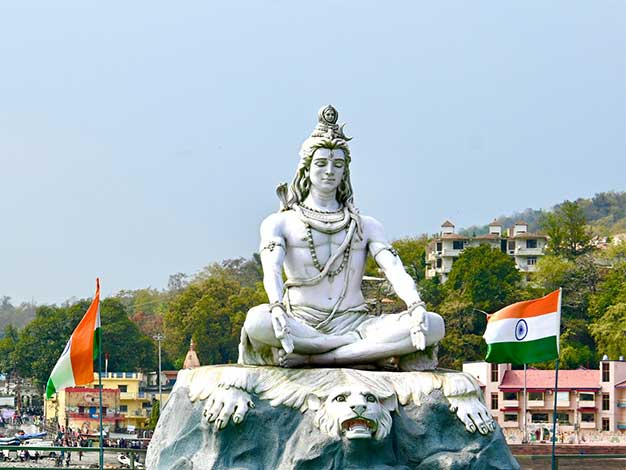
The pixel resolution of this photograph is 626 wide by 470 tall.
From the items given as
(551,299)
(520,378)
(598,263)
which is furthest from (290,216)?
(598,263)

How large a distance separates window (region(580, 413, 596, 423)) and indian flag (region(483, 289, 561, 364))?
116ft

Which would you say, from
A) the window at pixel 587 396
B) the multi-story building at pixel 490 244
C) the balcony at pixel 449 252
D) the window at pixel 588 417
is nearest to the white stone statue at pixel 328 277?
the window at pixel 587 396

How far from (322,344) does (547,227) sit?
202 ft

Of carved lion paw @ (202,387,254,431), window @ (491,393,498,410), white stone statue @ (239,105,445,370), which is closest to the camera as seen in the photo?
carved lion paw @ (202,387,254,431)

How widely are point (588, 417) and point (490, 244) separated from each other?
24850 millimetres

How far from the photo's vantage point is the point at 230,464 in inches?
478

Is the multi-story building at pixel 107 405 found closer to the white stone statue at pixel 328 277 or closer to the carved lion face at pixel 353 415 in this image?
the white stone statue at pixel 328 277

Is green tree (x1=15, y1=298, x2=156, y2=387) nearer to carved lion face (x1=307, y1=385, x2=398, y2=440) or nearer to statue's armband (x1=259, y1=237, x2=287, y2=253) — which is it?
statue's armband (x1=259, y1=237, x2=287, y2=253)

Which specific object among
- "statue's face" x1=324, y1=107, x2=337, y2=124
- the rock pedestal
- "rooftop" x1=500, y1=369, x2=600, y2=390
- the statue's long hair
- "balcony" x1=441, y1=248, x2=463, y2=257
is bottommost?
"rooftop" x1=500, y1=369, x2=600, y2=390

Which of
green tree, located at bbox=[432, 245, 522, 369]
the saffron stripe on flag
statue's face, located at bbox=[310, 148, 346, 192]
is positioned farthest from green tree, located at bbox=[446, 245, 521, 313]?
statue's face, located at bbox=[310, 148, 346, 192]

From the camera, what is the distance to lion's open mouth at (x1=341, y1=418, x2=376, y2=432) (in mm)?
11859

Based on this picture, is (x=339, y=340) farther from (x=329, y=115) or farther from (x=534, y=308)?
(x=534, y=308)

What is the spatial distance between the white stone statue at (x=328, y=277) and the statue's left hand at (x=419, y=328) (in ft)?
0.03

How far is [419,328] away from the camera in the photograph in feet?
41.0
